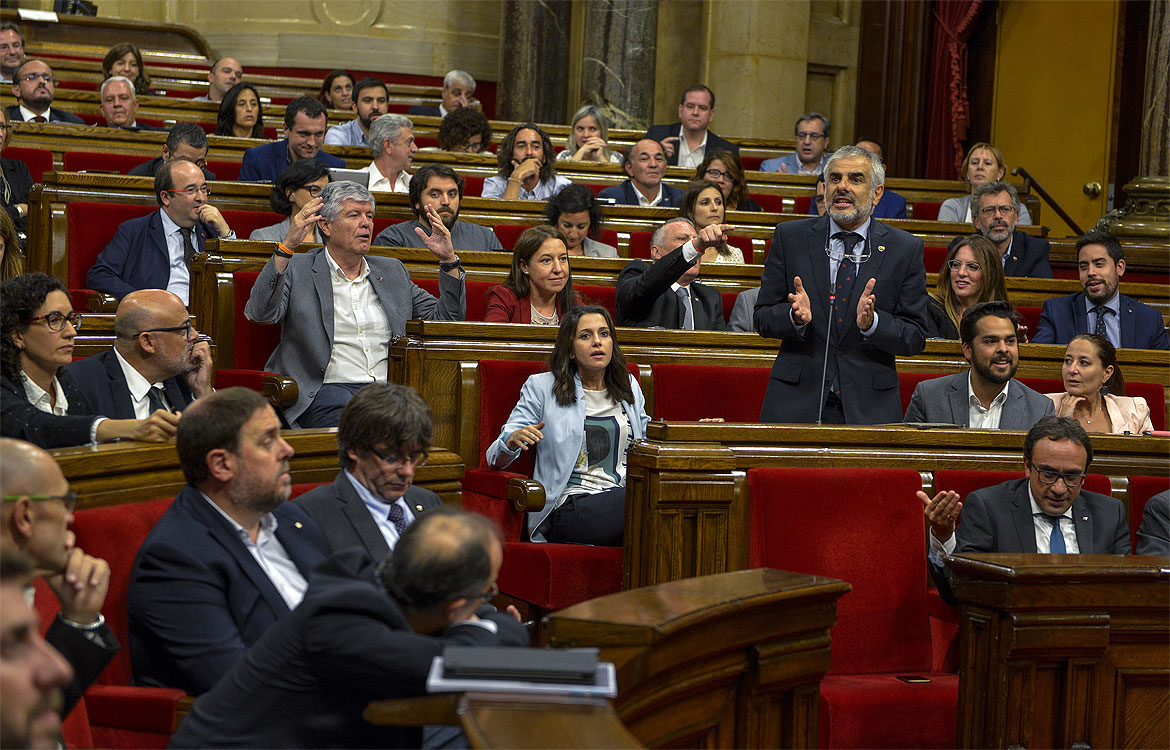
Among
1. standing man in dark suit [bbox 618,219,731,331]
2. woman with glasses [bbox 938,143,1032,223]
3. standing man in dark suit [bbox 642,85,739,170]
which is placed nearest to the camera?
standing man in dark suit [bbox 618,219,731,331]

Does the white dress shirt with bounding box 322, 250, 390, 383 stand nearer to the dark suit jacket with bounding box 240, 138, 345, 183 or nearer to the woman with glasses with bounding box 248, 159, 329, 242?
the woman with glasses with bounding box 248, 159, 329, 242

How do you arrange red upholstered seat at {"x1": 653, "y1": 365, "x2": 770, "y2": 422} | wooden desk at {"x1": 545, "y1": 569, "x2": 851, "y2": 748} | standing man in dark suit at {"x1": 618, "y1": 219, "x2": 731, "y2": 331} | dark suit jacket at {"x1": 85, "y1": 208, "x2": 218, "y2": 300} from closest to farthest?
wooden desk at {"x1": 545, "y1": 569, "x2": 851, "y2": 748}
red upholstered seat at {"x1": 653, "y1": 365, "x2": 770, "y2": 422}
standing man in dark suit at {"x1": 618, "y1": 219, "x2": 731, "y2": 331}
dark suit jacket at {"x1": 85, "y1": 208, "x2": 218, "y2": 300}

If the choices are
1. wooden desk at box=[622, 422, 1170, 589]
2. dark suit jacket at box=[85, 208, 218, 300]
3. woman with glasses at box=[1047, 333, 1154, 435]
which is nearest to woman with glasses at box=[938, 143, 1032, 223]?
woman with glasses at box=[1047, 333, 1154, 435]

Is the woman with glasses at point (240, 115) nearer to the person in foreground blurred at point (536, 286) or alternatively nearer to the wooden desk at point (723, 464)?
the person in foreground blurred at point (536, 286)

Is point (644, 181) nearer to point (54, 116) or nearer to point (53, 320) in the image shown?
point (54, 116)

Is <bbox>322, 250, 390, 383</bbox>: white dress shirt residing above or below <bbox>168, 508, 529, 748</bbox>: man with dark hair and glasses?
above

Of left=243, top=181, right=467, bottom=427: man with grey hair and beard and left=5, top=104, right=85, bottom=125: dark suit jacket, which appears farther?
left=5, top=104, right=85, bottom=125: dark suit jacket

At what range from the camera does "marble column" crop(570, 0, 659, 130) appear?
803 centimetres

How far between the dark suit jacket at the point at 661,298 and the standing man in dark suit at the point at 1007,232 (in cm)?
137

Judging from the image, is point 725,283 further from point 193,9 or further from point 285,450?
point 193,9

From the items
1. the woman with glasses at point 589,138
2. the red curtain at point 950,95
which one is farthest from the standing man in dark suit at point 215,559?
the red curtain at point 950,95

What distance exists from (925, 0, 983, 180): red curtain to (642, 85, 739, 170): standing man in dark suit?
81.0 inches

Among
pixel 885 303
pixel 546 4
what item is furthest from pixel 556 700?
pixel 546 4

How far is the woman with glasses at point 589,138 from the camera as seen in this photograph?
250 inches
